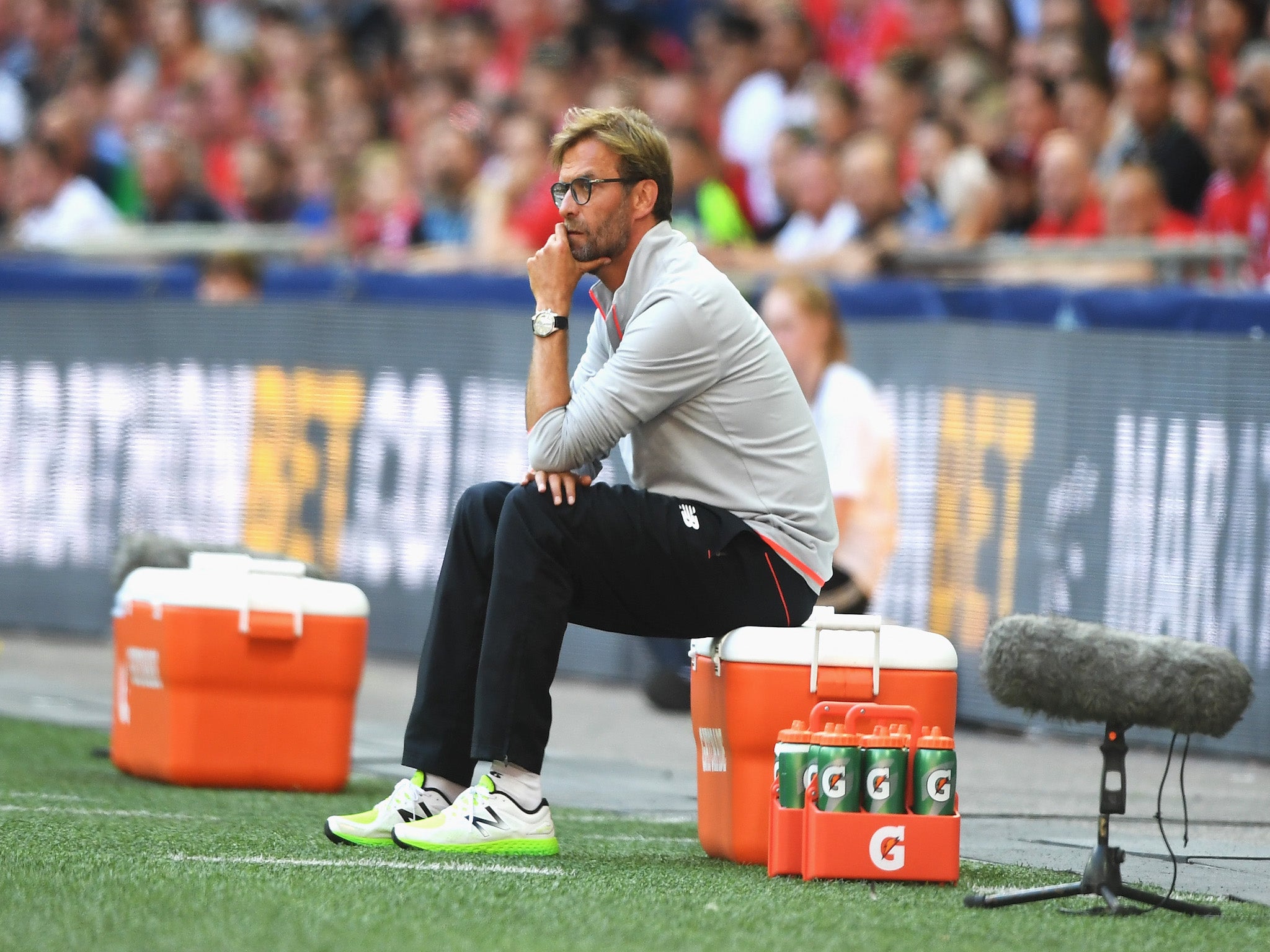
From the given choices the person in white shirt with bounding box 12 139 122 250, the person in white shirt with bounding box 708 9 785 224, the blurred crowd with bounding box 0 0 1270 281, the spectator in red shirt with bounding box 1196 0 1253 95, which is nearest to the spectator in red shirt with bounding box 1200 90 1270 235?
the blurred crowd with bounding box 0 0 1270 281

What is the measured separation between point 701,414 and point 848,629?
1.96 ft

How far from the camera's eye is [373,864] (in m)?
4.07

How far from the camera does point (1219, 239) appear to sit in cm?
754

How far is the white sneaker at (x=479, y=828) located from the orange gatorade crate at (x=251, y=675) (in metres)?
1.43

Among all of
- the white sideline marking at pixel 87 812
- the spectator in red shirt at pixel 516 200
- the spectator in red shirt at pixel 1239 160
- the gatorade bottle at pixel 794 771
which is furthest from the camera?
the spectator in red shirt at pixel 516 200

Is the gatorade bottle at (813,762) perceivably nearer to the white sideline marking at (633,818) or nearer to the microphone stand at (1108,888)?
the microphone stand at (1108,888)

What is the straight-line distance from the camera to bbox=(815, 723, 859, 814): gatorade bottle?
13.3 ft

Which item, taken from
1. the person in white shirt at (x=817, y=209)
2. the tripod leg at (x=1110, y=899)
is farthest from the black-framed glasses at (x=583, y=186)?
the person in white shirt at (x=817, y=209)

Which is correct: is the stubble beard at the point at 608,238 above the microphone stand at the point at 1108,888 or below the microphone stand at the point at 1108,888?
above

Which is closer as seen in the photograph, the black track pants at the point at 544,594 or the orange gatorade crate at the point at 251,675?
the black track pants at the point at 544,594

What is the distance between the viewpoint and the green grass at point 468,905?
10.8 feet

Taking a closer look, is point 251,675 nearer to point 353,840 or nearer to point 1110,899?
point 353,840

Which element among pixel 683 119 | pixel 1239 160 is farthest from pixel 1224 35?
pixel 683 119

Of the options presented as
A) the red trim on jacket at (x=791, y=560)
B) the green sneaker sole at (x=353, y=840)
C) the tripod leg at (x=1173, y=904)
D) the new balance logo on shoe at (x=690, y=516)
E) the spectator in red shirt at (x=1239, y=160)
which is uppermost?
the spectator in red shirt at (x=1239, y=160)
